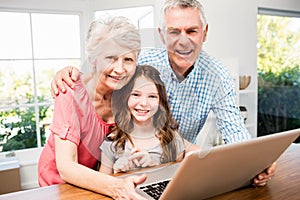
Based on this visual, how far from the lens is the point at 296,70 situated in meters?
3.76

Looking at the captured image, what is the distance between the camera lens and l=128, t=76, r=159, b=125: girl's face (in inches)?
25.3

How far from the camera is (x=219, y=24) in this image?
299 cm

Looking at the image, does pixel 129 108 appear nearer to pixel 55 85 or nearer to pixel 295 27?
pixel 55 85

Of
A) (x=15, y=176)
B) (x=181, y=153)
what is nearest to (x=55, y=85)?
(x=181, y=153)

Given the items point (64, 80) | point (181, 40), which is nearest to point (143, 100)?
point (181, 40)

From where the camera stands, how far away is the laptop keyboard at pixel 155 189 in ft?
2.18

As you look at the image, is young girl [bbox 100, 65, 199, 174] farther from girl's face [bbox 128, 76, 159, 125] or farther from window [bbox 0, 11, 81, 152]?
window [bbox 0, 11, 81, 152]

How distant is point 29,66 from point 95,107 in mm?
2535

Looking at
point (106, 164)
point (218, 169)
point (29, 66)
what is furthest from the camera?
point (29, 66)

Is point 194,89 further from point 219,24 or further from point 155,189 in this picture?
point 219,24

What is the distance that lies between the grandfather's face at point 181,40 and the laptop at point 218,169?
0.22 m

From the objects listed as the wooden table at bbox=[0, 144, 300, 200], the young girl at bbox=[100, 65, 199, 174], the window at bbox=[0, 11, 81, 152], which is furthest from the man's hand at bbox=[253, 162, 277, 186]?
the window at bbox=[0, 11, 81, 152]

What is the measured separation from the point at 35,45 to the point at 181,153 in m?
2.61

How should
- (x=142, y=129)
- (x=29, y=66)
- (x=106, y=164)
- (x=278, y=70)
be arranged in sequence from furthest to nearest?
(x=278, y=70), (x=29, y=66), (x=106, y=164), (x=142, y=129)
